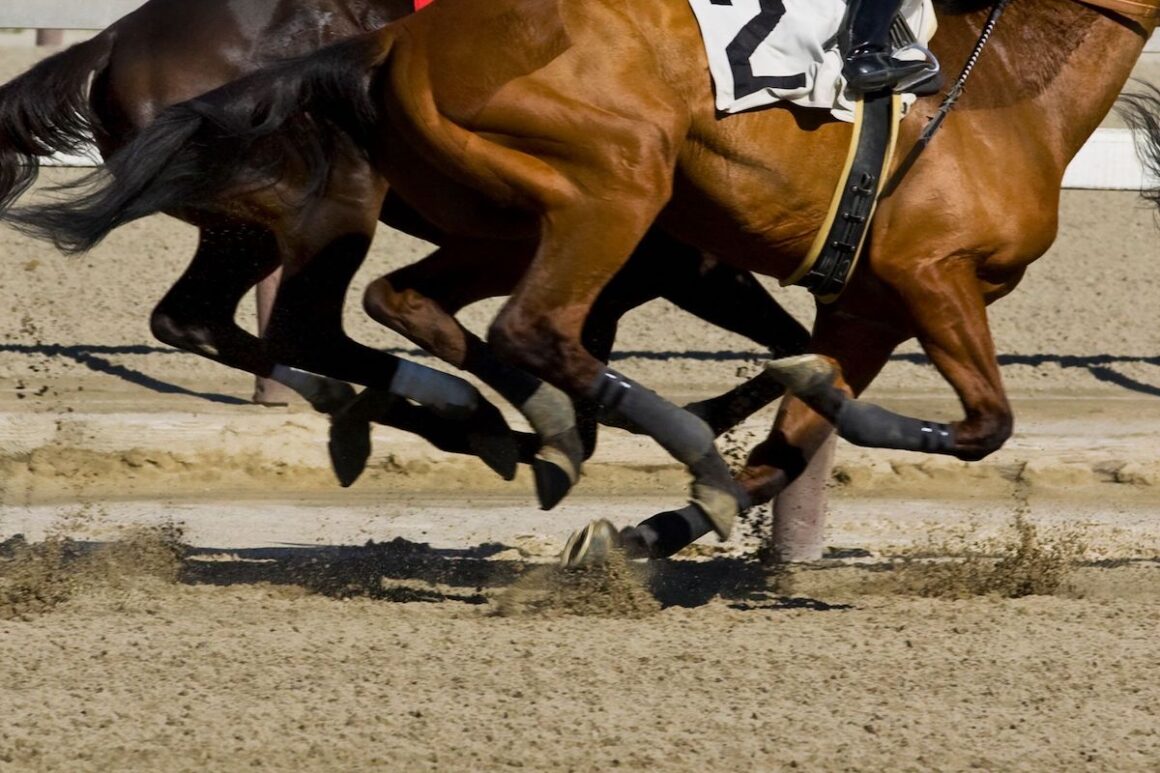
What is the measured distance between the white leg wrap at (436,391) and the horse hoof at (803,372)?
884 mm

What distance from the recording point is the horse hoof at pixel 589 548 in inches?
173

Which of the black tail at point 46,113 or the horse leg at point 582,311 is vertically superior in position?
the black tail at point 46,113

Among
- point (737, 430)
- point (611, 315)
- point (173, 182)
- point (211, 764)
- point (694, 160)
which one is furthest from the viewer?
point (737, 430)

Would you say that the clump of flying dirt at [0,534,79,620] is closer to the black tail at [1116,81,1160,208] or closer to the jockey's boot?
the jockey's boot

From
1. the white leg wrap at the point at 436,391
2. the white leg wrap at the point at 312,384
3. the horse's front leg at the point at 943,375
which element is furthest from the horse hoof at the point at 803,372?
the white leg wrap at the point at 312,384

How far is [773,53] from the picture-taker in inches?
161

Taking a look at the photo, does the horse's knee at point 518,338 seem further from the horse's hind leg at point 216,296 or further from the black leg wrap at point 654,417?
the horse's hind leg at point 216,296

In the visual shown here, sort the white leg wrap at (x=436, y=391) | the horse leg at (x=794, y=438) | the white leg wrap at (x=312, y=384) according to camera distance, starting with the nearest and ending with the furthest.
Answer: the horse leg at (x=794, y=438)
the white leg wrap at (x=436, y=391)
the white leg wrap at (x=312, y=384)

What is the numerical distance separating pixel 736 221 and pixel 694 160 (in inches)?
7.7

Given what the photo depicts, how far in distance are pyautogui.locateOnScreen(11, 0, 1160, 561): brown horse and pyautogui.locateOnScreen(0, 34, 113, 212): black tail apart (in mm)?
563

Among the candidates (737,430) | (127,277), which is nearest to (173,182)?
(737,430)

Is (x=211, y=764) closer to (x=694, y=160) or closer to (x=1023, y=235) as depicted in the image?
(x=694, y=160)

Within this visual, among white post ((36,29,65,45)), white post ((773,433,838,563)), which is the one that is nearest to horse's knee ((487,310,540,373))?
white post ((773,433,838,563))

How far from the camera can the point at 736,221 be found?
4238mm
